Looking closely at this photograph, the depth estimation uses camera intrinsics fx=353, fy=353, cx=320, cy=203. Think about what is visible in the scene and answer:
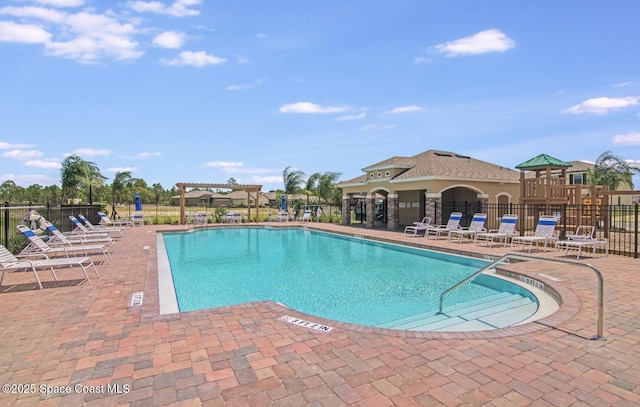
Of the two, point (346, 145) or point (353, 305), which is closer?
point (353, 305)

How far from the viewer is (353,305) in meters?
6.57

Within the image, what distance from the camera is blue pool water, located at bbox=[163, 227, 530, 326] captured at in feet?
21.7

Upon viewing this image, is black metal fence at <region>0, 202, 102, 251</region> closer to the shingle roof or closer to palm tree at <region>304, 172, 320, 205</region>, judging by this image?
the shingle roof

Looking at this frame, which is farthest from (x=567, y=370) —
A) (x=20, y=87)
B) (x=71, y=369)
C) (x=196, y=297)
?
(x=20, y=87)

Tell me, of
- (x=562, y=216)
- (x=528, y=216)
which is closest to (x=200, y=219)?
(x=528, y=216)

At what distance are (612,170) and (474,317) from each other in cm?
2424

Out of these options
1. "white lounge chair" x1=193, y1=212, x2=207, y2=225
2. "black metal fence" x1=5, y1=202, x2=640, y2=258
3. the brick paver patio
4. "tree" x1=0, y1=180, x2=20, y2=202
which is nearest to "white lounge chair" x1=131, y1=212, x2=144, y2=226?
"black metal fence" x1=5, y1=202, x2=640, y2=258

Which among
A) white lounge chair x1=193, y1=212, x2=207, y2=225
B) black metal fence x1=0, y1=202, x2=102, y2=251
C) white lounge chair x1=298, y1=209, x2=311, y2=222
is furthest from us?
white lounge chair x1=298, y1=209, x2=311, y2=222

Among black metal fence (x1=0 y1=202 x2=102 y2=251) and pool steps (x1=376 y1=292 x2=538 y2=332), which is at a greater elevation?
black metal fence (x1=0 y1=202 x2=102 y2=251)

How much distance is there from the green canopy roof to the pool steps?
1023cm

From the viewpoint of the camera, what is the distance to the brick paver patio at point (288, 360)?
108 inches

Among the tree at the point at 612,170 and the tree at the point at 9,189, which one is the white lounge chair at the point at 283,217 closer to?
the tree at the point at 612,170

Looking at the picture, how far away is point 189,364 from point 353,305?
3.79 metres

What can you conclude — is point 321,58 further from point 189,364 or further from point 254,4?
point 189,364
